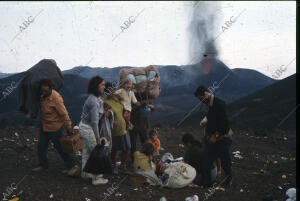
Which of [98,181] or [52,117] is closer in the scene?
[98,181]

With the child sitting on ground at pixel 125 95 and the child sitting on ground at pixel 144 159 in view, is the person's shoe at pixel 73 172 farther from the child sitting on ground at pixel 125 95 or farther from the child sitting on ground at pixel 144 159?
the child sitting on ground at pixel 125 95

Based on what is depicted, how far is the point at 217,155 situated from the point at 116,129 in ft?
5.51

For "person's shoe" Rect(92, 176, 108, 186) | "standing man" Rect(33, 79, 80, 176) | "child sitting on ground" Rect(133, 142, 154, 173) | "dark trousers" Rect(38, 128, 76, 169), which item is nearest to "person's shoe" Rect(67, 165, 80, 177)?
"standing man" Rect(33, 79, 80, 176)

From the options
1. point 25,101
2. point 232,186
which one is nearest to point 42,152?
point 25,101

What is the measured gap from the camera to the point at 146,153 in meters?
4.36

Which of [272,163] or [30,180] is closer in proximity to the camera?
[30,180]

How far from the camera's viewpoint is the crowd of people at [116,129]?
404 centimetres

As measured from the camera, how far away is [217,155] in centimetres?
429

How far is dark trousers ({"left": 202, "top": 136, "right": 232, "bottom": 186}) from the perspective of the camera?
418 cm

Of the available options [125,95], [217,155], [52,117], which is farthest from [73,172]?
[217,155]

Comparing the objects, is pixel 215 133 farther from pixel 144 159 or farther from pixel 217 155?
pixel 144 159

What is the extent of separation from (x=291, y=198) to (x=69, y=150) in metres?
3.24

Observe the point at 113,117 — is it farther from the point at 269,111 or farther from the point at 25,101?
the point at 269,111

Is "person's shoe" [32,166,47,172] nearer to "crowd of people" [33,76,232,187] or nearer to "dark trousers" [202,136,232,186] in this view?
"crowd of people" [33,76,232,187]
